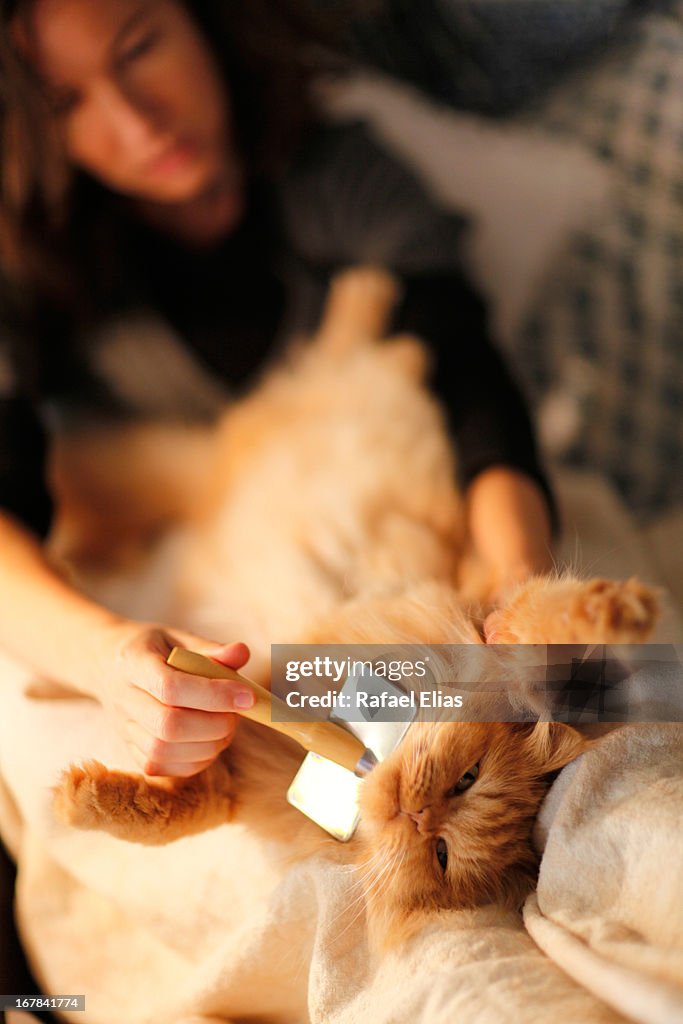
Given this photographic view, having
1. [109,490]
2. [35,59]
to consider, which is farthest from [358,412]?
[35,59]

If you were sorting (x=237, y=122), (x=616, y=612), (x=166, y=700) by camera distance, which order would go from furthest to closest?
(x=237, y=122)
(x=166, y=700)
(x=616, y=612)

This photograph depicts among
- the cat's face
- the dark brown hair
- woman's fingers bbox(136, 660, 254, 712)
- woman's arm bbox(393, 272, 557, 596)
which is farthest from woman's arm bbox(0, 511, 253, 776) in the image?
the dark brown hair

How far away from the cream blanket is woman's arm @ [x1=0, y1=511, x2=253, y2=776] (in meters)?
0.03

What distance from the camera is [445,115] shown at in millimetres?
1199

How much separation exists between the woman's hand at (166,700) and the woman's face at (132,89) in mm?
604

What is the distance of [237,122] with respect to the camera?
3.59 ft

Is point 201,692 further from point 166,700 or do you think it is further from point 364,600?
point 364,600

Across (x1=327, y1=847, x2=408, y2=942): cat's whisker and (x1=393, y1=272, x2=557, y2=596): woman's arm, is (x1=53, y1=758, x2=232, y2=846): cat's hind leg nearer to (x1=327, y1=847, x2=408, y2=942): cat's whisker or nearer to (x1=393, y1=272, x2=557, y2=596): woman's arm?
(x1=327, y1=847, x2=408, y2=942): cat's whisker

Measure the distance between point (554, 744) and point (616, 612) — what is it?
0.13 m

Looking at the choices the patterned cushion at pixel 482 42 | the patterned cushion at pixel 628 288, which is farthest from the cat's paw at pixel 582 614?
the patterned cushion at pixel 482 42

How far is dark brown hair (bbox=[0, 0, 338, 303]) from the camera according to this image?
0.93 meters

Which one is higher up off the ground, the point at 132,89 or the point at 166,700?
the point at 132,89

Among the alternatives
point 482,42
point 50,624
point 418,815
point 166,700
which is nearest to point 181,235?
point 482,42

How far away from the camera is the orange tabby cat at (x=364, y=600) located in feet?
1.73
